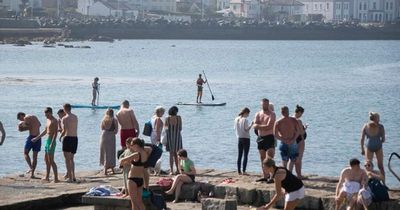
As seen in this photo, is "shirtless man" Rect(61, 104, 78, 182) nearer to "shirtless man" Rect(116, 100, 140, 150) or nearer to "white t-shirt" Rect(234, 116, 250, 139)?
"shirtless man" Rect(116, 100, 140, 150)

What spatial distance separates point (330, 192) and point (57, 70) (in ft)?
226

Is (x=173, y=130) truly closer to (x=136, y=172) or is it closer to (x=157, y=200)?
(x=157, y=200)

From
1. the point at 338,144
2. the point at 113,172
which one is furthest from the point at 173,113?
the point at 338,144

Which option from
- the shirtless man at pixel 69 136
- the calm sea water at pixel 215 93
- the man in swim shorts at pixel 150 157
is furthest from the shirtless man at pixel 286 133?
the calm sea water at pixel 215 93

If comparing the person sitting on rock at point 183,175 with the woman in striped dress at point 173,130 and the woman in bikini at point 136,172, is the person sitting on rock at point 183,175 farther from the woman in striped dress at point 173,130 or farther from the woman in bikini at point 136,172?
the woman in bikini at point 136,172

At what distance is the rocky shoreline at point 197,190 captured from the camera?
17.7 metres

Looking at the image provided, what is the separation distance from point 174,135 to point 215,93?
42.7 metres

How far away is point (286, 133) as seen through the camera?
1941 cm

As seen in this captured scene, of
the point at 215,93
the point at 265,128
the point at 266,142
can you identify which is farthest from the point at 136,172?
the point at 215,93

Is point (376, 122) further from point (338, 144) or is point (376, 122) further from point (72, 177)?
point (338, 144)

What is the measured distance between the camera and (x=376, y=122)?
63.4 ft

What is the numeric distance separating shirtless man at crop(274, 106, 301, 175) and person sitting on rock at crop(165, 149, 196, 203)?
1.59 meters

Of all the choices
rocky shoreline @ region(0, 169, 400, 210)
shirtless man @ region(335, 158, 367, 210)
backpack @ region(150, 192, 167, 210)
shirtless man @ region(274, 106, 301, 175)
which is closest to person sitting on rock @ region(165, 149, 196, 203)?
rocky shoreline @ region(0, 169, 400, 210)

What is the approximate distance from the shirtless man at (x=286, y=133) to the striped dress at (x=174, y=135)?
2.20 metres
